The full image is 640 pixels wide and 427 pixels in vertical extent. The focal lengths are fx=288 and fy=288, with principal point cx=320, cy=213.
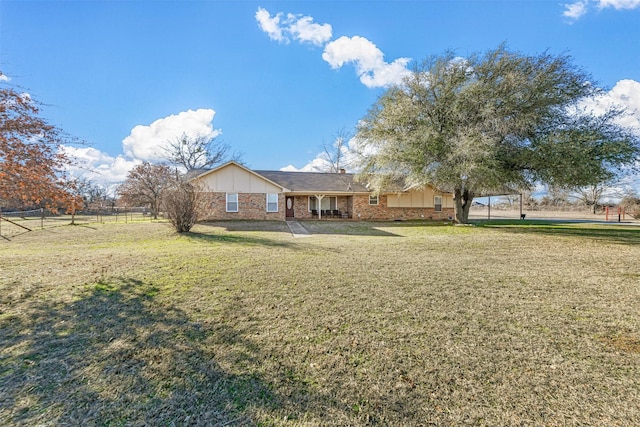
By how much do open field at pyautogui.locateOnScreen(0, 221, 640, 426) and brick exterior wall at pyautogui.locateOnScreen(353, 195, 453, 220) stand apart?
1694cm

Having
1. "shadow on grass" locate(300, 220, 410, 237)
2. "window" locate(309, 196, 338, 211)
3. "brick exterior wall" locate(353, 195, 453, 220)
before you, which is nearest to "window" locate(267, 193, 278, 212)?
"shadow on grass" locate(300, 220, 410, 237)

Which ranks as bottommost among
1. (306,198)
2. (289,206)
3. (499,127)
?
(289,206)

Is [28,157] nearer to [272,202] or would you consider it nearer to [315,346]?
[315,346]

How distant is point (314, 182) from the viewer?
23578mm

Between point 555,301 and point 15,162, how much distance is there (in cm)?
854

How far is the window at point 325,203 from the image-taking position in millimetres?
24609

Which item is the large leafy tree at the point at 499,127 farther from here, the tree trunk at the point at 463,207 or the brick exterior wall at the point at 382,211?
the brick exterior wall at the point at 382,211

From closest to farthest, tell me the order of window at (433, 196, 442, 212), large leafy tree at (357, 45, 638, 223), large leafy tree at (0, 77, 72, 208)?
large leafy tree at (0, 77, 72, 208) → large leafy tree at (357, 45, 638, 223) → window at (433, 196, 442, 212)

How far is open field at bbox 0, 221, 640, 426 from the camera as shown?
7.38ft

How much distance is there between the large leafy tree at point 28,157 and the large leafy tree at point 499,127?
563 inches

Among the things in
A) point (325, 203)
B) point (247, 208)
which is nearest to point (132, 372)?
point (247, 208)

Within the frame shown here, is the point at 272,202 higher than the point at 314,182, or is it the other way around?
the point at 314,182

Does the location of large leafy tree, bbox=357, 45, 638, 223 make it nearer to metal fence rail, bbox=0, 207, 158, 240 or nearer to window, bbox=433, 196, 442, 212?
window, bbox=433, 196, 442, 212

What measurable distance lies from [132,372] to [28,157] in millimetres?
3988
